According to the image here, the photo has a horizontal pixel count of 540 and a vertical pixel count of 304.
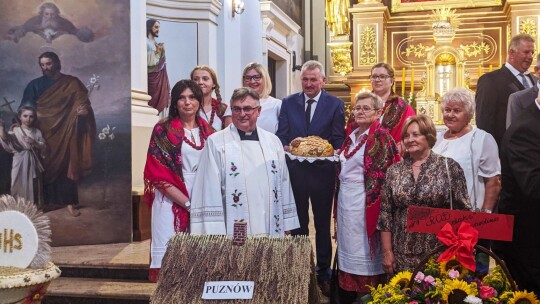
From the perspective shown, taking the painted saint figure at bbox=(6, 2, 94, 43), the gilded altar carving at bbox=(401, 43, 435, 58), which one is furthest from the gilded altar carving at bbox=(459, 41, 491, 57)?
the painted saint figure at bbox=(6, 2, 94, 43)

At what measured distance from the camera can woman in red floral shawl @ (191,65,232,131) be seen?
485 cm

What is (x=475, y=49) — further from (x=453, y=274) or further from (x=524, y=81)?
(x=453, y=274)

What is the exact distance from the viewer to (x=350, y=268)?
4.16 metres

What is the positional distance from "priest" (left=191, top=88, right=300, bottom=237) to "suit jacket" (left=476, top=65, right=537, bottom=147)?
2048mm

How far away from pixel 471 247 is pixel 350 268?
4.75 feet

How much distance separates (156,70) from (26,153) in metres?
3.26

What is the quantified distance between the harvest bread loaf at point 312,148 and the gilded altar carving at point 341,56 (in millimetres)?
6946

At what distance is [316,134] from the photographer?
15.7 feet

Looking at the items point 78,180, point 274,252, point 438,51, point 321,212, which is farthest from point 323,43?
point 274,252

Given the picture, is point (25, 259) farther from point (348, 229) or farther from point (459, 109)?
point (459, 109)

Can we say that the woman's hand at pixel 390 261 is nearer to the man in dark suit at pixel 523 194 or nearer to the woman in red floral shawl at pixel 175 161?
the man in dark suit at pixel 523 194

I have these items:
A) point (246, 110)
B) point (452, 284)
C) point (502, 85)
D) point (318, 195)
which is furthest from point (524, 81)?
point (452, 284)

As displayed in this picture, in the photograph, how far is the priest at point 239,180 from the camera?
3.82 meters

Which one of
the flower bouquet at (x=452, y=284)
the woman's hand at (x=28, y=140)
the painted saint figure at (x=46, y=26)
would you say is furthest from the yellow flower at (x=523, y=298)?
the painted saint figure at (x=46, y=26)
